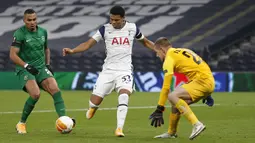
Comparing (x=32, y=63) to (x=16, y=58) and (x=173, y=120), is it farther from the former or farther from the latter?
(x=173, y=120)

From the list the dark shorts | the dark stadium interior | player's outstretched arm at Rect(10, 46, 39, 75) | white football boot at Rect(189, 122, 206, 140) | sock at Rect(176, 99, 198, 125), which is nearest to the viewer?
white football boot at Rect(189, 122, 206, 140)

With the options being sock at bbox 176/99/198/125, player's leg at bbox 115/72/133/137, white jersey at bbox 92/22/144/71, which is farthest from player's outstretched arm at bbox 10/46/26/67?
sock at bbox 176/99/198/125

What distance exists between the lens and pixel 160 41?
35.7 feet

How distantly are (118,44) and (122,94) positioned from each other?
88 centimetres

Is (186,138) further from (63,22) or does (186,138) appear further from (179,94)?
(63,22)

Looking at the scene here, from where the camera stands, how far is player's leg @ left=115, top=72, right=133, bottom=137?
38.3 ft

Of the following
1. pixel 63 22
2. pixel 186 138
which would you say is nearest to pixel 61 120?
pixel 186 138

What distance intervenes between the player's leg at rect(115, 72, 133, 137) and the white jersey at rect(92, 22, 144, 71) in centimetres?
18

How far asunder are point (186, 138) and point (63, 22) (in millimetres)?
27043

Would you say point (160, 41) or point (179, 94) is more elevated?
point (160, 41)

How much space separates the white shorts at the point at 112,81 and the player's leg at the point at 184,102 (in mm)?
1411

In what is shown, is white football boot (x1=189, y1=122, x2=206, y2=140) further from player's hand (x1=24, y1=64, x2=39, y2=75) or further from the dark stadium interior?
the dark stadium interior

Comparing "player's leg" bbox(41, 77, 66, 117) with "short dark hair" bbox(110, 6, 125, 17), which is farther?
"player's leg" bbox(41, 77, 66, 117)

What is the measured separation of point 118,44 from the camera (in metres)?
12.2
